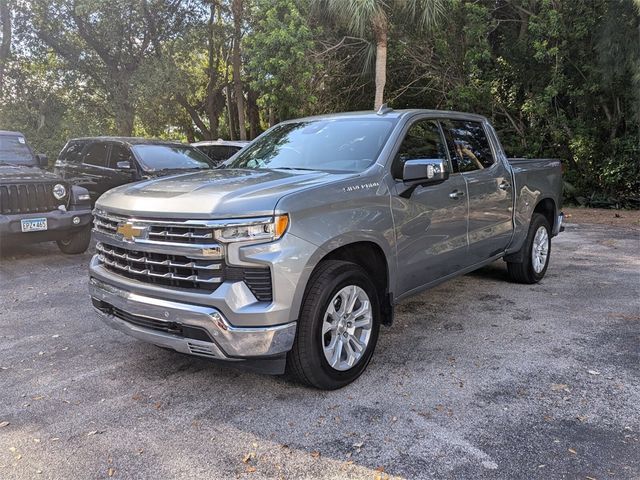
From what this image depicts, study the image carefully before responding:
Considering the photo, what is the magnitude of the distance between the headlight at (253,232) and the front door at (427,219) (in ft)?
3.80

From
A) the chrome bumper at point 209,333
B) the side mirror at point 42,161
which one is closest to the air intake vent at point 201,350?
the chrome bumper at point 209,333

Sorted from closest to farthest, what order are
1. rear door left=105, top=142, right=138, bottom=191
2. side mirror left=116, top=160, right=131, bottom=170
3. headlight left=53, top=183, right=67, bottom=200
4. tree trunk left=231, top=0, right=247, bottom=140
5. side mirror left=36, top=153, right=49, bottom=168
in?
headlight left=53, top=183, right=67, bottom=200 → side mirror left=36, top=153, right=49, bottom=168 → side mirror left=116, top=160, right=131, bottom=170 → rear door left=105, top=142, right=138, bottom=191 → tree trunk left=231, top=0, right=247, bottom=140

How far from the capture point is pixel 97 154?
1022 centimetres


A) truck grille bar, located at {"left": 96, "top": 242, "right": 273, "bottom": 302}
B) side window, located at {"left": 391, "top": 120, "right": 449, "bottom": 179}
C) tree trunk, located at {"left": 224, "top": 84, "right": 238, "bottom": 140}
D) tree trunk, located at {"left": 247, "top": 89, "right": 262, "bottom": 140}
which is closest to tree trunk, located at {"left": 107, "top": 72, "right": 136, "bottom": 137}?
tree trunk, located at {"left": 224, "top": 84, "right": 238, "bottom": 140}

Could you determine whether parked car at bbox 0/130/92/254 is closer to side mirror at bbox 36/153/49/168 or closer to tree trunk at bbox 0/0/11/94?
side mirror at bbox 36/153/49/168

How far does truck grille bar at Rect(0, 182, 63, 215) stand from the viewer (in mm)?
7094

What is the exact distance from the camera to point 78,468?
279 centimetres

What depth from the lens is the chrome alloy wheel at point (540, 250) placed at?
6234mm

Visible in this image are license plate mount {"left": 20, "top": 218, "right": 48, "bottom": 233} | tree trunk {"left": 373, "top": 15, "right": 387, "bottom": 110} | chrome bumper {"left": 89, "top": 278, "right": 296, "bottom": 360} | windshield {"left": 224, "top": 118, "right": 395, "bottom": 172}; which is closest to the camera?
chrome bumper {"left": 89, "top": 278, "right": 296, "bottom": 360}

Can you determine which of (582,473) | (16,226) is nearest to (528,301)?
(582,473)

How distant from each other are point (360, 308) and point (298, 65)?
11292mm

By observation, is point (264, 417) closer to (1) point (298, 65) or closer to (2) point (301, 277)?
(2) point (301, 277)

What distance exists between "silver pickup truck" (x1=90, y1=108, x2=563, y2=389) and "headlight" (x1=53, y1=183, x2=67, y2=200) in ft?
12.7

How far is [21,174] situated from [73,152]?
3673 mm
